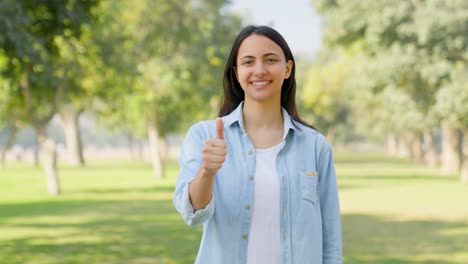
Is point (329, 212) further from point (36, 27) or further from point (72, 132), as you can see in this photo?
point (72, 132)

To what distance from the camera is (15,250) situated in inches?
499

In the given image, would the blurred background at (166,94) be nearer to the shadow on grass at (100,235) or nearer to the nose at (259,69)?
the shadow on grass at (100,235)

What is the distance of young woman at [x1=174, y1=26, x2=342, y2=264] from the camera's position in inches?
131

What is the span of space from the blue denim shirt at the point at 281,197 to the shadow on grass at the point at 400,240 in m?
7.74

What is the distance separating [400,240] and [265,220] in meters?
10.9

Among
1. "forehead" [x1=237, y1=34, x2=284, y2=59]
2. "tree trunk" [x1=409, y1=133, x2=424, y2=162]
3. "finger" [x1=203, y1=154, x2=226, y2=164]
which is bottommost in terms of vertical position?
"tree trunk" [x1=409, y1=133, x2=424, y2=162]

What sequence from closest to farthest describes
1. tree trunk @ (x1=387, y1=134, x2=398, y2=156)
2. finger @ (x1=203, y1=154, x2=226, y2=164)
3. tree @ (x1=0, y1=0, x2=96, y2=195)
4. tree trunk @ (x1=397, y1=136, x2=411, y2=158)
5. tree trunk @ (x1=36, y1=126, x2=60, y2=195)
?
1. finger @ (x1=203, y1=154, x2=226, y2=164)
2. tree @ (x1=0, y1=0, x2=96, y2=195)
3. tree trunk @ (x1=36, y1=126, x2=60, y2=195)
4. tree trunk @ (x1=397, y1=136, x2=411, y2=158)
5. tree trunk @ (x1=387, y1=134, x2=398, y2=156)

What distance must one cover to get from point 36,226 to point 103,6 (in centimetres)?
1469

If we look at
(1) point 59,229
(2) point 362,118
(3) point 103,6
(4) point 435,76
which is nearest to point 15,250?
(1) point 59,229

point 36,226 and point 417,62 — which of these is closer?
point 36,226

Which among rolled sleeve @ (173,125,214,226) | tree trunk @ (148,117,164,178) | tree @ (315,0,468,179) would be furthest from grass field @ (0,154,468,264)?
tree trunk @ (148,117,164,178)

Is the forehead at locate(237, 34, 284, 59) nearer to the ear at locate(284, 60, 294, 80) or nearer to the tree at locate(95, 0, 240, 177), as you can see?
the ear at locate(284, 60, 294, 80)

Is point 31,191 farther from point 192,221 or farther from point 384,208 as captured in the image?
point 192,221

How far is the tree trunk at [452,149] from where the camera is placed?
4090 cm
